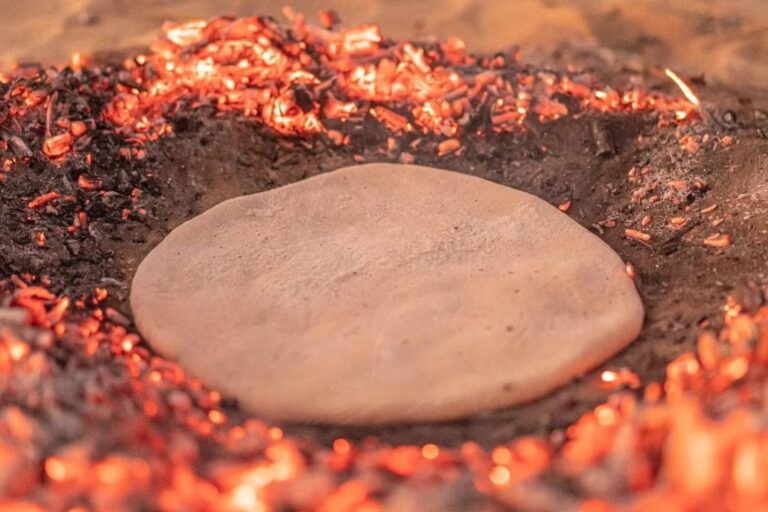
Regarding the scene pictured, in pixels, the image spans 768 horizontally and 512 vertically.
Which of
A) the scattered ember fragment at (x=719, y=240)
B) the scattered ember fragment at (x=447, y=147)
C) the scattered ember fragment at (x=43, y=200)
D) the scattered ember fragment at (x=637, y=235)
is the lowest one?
the scattered ember fragment at (x=447, y=147)

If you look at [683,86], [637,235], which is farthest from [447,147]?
[683,86]

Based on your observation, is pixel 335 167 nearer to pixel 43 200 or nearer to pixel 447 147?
pixel 447 147

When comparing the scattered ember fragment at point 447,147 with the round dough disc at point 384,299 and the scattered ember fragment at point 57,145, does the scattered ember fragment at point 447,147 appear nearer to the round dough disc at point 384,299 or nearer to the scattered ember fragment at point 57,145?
the round dough disc at point 384,299

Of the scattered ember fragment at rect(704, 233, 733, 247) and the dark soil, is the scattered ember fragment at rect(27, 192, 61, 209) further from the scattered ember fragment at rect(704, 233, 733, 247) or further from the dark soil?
the scattered ember fragment at rect(704, 233, 733, 247)

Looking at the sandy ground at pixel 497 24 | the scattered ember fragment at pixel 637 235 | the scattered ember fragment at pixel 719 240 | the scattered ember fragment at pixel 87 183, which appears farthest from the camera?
the sandy ground at pixel 497 24

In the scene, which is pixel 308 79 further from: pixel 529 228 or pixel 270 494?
pixel 270 494

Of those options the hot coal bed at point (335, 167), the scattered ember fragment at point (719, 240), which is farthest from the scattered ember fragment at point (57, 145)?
the scattered ember fragment at point (719, 240)

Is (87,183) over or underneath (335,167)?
over

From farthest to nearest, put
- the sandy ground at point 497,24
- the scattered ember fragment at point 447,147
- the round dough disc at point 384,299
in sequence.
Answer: the sandy ground at point 497,24 → the scattered ember fragment at point 447,147 → the round dough disc at point 384,299
